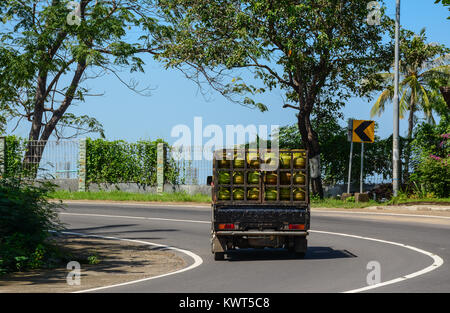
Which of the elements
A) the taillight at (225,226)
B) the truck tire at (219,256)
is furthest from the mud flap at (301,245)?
the truck tire at (219,256)

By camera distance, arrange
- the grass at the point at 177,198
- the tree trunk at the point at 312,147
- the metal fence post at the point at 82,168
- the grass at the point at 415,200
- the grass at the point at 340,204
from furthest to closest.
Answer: the metal fence post at the point at 82,168, the tree trunk at the point at 312,147, the grass at the point at 340,204, the grass at the point at 177,198, the grass at the point at 415,200

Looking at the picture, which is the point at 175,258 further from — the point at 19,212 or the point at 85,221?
the point at 85,221

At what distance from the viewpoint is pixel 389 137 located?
32812 mm

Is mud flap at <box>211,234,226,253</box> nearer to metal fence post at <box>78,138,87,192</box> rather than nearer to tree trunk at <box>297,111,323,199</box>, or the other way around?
tree trunk at <box>297,111,323,199</box>

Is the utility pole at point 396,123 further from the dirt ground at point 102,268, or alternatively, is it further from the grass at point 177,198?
the dirt ground at point 102,268

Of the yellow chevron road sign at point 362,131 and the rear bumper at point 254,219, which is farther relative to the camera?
the yellow chevron road sign at point 362,131

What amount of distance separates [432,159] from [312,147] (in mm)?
5538

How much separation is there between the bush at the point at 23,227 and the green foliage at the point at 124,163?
20.3 meters

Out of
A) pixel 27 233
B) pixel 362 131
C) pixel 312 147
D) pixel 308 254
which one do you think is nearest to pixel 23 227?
pixel 27 233

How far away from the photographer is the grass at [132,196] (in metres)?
31.1

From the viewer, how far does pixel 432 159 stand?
2852 cm

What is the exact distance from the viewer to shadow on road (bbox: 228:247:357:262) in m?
13.8

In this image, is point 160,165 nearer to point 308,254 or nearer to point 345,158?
point 345,158

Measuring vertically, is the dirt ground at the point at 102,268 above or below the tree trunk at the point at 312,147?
below
